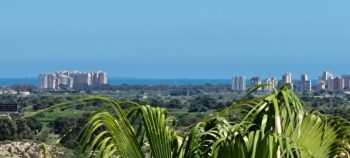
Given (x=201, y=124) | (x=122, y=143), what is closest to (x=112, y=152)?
(x=122, y=143)

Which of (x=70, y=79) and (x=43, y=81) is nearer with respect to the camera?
(x=70, y=79)

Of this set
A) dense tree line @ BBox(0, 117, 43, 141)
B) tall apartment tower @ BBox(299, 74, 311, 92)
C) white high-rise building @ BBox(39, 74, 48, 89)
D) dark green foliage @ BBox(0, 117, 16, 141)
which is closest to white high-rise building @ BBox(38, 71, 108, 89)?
white high-rise building @ BBox(39, 74, 48, 89)

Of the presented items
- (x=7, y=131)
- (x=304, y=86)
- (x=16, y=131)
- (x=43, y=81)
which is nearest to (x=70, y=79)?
(x=43, y=81)

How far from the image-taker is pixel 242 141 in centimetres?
385

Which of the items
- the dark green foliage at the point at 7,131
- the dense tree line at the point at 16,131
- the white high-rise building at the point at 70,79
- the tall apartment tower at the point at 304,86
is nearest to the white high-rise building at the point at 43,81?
the white high-rise building at the point at 70,79

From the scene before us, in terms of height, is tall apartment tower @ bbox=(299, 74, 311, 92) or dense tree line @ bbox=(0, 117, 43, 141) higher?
tall apartment tower @ bbox=(299, 74, 311, 92)

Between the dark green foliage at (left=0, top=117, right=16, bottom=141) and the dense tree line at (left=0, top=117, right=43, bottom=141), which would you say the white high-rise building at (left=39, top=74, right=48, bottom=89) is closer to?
the dense tree line at (left=0, top=117, right=43, bottom=141)

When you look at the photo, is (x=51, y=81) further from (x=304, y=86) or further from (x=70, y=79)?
(x=304, y=86)

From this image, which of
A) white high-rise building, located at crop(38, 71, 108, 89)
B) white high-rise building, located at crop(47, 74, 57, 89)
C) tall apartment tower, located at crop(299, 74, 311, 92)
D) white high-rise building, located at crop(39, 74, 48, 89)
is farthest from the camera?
white high-rise building, located at crop(39, 74, 48, 89)

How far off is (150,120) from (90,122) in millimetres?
314

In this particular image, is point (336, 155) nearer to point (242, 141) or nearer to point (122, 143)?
point (242, 141)

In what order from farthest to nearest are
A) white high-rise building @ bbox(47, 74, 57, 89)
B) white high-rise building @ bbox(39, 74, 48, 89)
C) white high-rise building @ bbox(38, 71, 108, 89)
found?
white high-rise building @ bbox(39, 74, 48, 89) < white high-rise building @ bbox(38, 71, 108, 89) < white high-rise building @ bbox(47, 74, 57, 89)

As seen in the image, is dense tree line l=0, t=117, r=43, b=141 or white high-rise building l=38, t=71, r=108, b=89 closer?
dense tree line l=0, t=117, r=43, b=141

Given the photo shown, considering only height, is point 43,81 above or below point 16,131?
above
